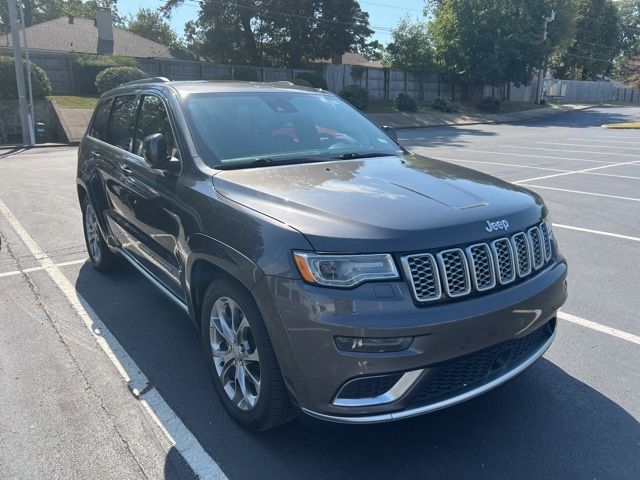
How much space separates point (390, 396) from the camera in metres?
2.45

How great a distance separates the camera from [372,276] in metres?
2.42

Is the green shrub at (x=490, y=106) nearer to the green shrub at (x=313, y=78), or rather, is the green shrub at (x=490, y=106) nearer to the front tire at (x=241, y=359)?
the green shrub at (x=313, y=78)

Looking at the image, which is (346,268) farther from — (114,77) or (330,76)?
(330,76)

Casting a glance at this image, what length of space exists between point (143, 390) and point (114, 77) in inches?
908

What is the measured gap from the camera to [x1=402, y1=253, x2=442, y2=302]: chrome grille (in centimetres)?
244

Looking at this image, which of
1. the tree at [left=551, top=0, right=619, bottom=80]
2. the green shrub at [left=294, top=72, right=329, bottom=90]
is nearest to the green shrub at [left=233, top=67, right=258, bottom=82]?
the green shrub at [left=294, top=72, right=329, bottom=90]

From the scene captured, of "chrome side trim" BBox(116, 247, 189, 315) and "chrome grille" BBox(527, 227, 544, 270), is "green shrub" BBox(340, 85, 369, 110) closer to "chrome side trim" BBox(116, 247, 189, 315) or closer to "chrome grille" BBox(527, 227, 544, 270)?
"chrome side trim" BBox(116, 247, 189, 315)

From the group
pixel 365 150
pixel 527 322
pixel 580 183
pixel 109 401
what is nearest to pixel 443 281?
pixel 527 322

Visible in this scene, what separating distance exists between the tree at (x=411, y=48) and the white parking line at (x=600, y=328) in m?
36.0

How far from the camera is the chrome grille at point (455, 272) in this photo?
250cm

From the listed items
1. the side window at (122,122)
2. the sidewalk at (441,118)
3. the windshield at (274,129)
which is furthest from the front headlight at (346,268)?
the sidewalk at (441,118)

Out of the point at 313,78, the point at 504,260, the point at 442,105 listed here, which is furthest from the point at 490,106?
the point at 504,260

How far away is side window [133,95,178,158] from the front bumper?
5.38ft

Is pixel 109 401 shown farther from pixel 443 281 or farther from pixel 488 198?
pixel 488 198
